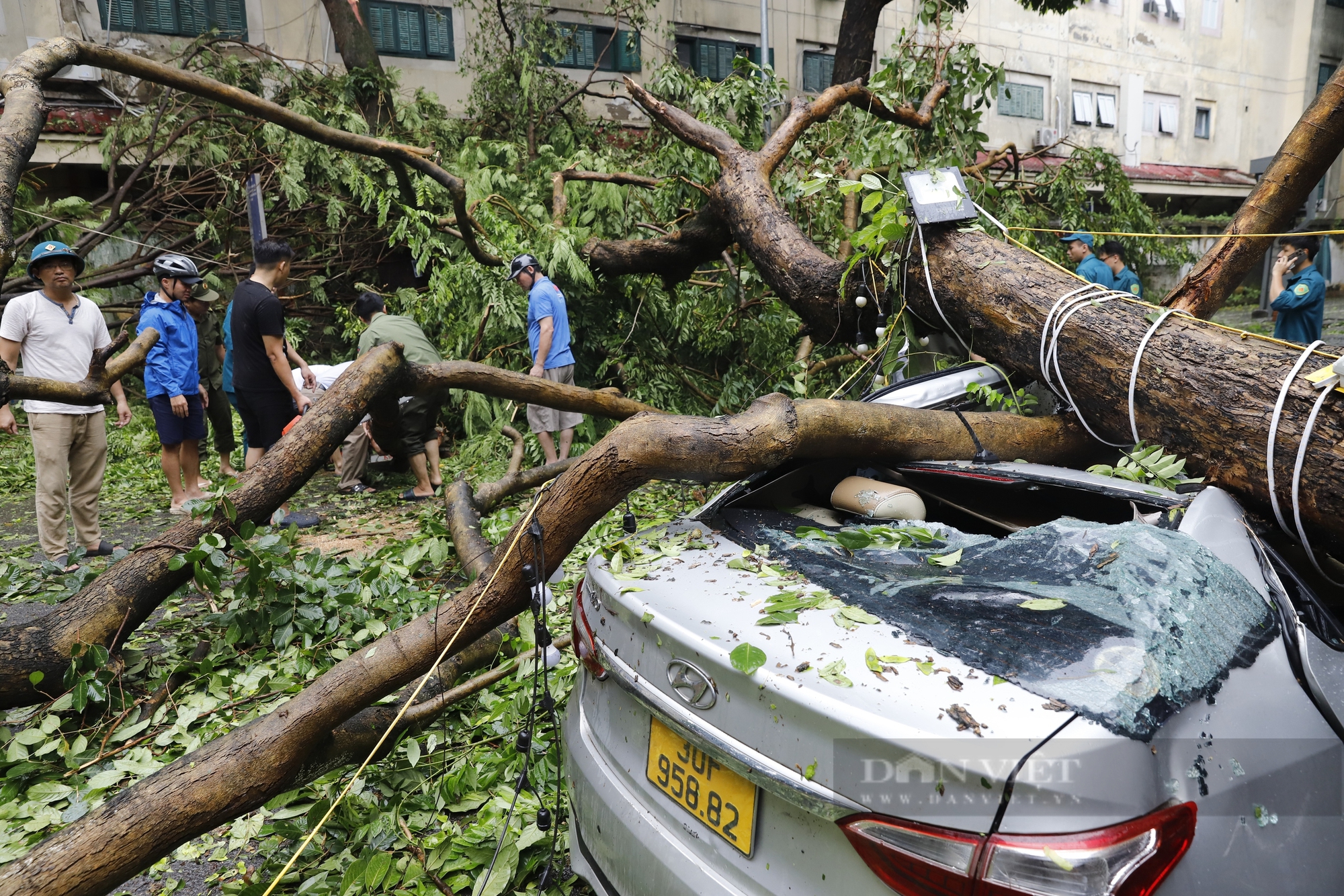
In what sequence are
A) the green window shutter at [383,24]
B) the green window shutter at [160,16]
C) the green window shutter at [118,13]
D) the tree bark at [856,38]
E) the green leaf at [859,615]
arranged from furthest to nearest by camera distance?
the green window shutter at [383,24], the green window shutter at [160,16], the green window shutter at [118,13], the tree bark at [856,38], the green leaf at [859,615]

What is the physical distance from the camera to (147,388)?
663 centimetres

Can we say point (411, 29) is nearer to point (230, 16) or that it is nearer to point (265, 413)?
point (230, 16)

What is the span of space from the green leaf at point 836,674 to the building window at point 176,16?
51.2 ft

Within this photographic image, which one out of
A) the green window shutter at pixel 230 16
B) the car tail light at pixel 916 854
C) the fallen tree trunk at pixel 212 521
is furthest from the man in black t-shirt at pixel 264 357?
the green window shutter at pixel 230 16

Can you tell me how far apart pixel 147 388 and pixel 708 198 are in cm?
462

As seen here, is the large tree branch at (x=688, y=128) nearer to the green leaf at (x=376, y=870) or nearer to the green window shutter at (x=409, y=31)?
the green leaf at (x=376, y=870)

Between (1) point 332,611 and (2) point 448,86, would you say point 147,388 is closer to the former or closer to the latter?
(1) point 332,611

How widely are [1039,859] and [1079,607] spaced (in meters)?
0.61

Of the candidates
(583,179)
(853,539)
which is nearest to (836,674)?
(853,539)

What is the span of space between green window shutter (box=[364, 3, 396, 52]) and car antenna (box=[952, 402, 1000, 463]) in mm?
15072

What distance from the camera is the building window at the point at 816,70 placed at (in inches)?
788

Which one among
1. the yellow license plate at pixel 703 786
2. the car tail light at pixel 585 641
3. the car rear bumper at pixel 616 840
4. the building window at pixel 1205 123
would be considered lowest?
the car rear bumper at pixel 616 840

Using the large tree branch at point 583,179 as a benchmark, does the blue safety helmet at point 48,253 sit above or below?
below

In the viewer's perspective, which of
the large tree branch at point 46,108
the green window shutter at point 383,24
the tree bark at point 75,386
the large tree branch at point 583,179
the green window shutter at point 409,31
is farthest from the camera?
the green window shutter at point 409,31
